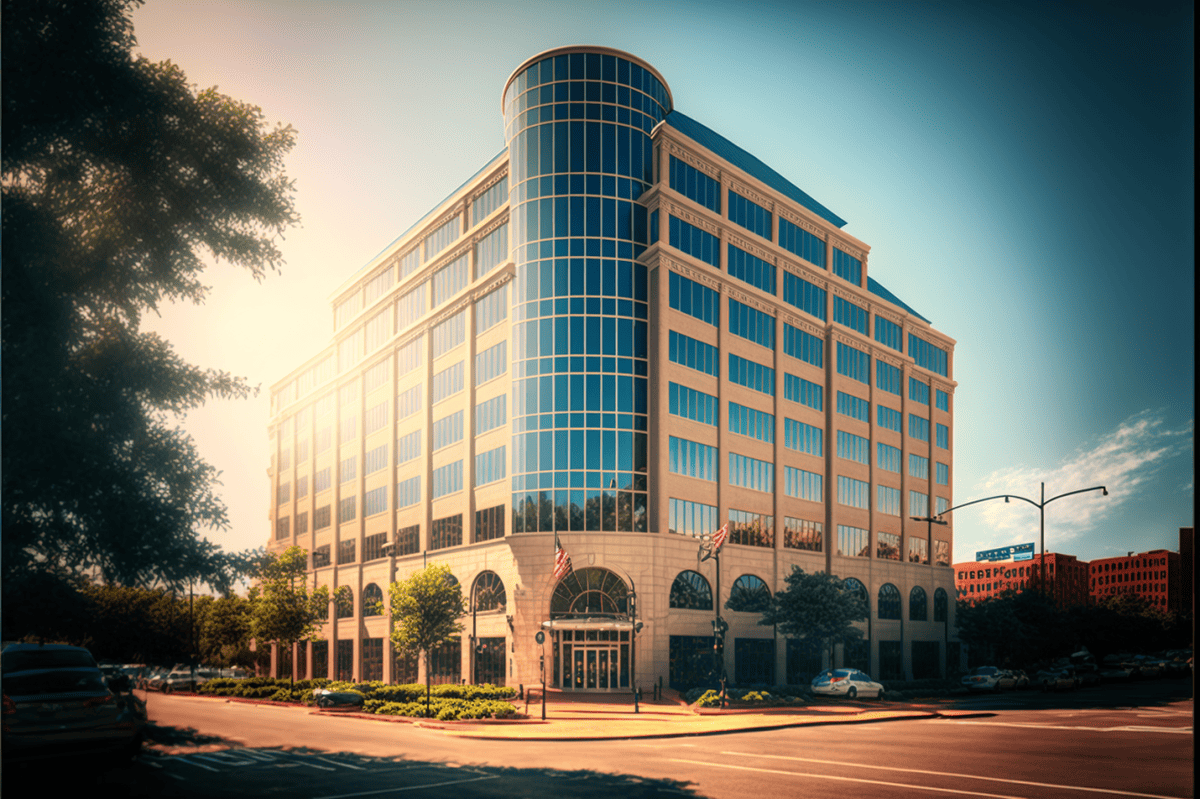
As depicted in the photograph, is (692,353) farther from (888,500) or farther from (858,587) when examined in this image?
(858,587)

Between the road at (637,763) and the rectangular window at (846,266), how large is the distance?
1027 inches

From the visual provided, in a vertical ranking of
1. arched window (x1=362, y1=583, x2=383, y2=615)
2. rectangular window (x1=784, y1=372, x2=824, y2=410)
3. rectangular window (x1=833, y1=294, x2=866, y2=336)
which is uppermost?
rectangular window (x1=833, y1=294, x2=866, y2=336)

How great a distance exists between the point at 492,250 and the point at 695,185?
12.3 metres

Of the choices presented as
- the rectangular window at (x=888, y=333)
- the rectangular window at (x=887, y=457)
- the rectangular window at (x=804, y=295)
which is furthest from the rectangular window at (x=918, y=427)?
the rectangular window at (x=804, y=295)

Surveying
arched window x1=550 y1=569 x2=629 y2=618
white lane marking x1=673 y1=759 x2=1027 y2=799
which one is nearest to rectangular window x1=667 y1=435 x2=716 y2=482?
arched window x1=550 y1=569 x2=629 y2=618

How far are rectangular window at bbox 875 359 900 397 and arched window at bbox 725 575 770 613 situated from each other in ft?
41.7

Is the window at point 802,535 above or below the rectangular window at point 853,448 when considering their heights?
below

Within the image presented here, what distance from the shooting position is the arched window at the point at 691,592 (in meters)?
42.7

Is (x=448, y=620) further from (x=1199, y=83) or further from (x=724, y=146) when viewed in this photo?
(x=1199, y=83)

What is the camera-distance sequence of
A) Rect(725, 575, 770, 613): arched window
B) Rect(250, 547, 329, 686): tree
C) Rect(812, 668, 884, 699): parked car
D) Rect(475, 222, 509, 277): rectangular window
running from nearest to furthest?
Rect(250, 547, 329, 686): tree < Rect(812, 668, 884, 699): parked car < Rect(725, 575, 770, 613): arched window < Rect(475, 222, 509, 277): rectangular window

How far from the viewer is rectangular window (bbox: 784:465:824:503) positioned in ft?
143

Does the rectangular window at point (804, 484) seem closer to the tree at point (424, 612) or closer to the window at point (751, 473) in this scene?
the window at point (751, 473)

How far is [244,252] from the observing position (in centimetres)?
1419

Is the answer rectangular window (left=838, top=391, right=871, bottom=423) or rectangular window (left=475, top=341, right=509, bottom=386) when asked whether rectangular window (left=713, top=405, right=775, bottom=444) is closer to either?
rectangular window (left=838, top=391, right=871, bottom=423)
